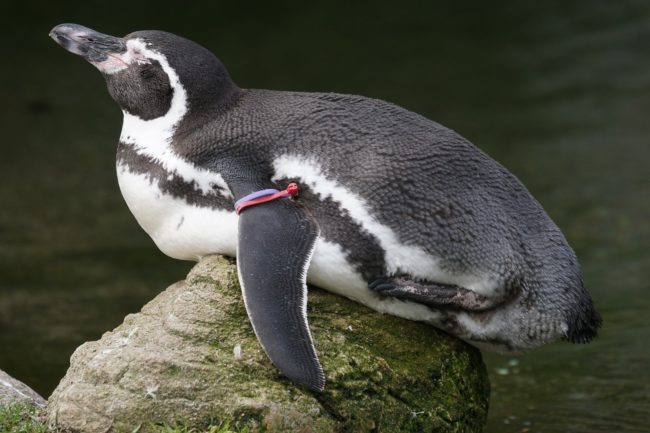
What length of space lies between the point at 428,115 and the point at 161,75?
598cm

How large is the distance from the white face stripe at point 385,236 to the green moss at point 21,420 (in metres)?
1.18

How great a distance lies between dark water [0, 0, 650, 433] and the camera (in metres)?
5.96

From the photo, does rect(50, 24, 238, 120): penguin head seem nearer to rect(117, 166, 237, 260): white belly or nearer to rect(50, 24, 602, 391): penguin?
rect(50, 24, 602, 391): penguin

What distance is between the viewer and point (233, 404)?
3.66 metres

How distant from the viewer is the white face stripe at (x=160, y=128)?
4.13m

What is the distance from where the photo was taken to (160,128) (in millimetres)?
4262

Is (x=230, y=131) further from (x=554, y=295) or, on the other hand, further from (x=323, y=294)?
(x=554, y=295)

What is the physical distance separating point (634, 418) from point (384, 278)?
5.65 feet

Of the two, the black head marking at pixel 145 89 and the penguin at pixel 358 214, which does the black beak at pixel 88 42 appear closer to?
the black head marking at pixel 145 89

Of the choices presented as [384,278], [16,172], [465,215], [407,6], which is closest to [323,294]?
[384,278]

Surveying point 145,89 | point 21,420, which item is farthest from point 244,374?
point 145,89

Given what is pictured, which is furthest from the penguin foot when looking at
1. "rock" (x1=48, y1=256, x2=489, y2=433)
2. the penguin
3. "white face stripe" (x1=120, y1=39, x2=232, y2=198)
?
"white face stripe" (x1=120, y1=39, x2=232, y2=198)

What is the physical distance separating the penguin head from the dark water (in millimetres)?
1910

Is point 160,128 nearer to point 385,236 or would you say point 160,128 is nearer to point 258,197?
→ point 258,197
